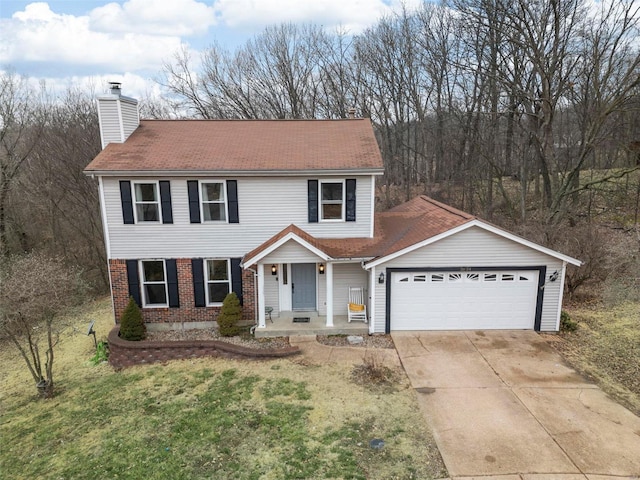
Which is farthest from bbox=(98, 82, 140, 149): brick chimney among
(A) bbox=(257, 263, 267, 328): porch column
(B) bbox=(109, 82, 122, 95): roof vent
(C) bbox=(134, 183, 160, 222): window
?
(A) bbox=(257, 263, 267, 328): porch column

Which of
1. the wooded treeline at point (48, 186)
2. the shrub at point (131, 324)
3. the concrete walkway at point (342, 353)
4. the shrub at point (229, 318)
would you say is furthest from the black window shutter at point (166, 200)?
the wooded treeline at point (48, 186)

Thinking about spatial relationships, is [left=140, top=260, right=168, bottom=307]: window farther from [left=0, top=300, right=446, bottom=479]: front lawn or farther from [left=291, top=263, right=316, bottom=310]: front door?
[left=291, top=263, right=316, bottom=310]: front door

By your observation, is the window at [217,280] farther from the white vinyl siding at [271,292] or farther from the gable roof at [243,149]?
the gable roof at [243,149]

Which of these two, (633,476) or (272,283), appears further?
(272,283)

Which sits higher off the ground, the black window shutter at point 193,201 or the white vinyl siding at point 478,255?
the black window shutter at point 193,201

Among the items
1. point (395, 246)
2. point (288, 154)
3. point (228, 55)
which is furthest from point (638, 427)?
point (228, 55)

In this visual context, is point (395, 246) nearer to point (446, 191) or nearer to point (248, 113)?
point (446, 191)
